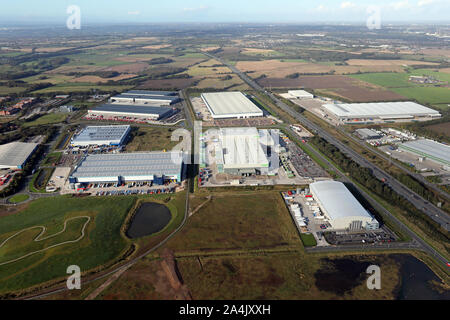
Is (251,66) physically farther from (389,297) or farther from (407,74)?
(389,297)

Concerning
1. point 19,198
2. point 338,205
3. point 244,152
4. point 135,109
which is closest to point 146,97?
point 135,109

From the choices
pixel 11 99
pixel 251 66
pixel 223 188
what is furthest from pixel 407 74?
pixel 11 99

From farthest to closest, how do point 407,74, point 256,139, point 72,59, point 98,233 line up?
point 72,59 < point 407,74 < point 256,139 < point 98,233

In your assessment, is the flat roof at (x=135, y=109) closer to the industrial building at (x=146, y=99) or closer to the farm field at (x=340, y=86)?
the industrial building at (x=146, y=99)

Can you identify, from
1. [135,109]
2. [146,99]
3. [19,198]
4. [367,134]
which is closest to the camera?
[19,198]

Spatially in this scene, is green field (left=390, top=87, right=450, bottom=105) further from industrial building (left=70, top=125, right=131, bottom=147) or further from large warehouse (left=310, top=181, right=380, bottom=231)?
industrial building (left=70, top=125, right=131, bottom=147)

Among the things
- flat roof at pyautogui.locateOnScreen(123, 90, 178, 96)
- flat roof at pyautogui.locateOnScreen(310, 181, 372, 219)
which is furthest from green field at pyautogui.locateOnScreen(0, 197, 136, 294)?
flat roof at pyautogui.locateOnScreen(123, 90, 178, 96)

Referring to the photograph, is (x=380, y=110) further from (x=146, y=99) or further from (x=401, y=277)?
(x=146, y=99)

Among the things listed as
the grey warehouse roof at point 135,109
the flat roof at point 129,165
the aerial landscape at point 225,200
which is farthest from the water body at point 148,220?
the grey warehouse roof at point 135,109
